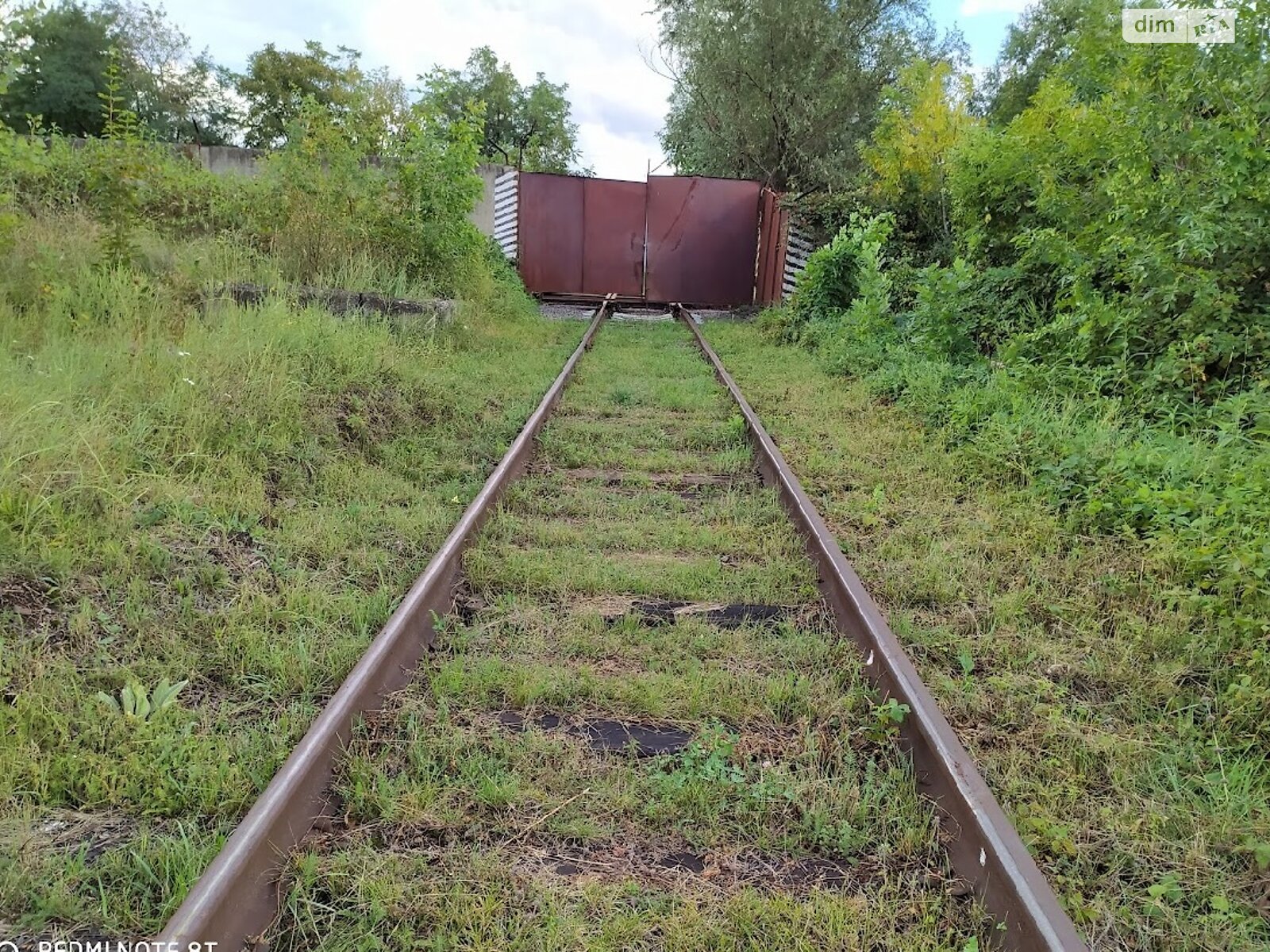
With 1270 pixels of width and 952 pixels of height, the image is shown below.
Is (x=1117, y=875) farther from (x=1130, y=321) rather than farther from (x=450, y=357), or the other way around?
(x=450, y=357)

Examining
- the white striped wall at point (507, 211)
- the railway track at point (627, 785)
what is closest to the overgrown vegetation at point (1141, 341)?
the railway track at point (627, 785)

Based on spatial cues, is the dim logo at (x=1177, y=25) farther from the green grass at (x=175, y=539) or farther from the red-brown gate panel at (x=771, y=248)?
the red-brown gate panel at (x=771, y=248)

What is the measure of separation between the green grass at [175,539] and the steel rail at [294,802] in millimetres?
152

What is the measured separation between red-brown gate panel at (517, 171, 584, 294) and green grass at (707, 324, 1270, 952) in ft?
37.2

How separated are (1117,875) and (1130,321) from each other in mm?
4271

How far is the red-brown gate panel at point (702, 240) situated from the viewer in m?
14.4

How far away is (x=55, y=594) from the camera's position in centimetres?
261

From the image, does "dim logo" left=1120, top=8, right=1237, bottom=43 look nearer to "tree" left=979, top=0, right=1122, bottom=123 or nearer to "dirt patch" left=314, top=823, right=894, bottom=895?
"dirt patch" left=314, top=823, right=894, bottom=895

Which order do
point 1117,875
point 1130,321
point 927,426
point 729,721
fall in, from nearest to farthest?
point 1117,875 → point 729,721 → point 1130,321 → point 927,426

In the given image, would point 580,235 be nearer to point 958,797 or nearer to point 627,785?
point 627,785

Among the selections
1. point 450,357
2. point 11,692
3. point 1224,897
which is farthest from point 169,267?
point 1224,897

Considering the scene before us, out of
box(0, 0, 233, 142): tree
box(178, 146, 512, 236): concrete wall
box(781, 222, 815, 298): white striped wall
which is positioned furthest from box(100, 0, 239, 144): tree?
box(781, 222, 815, 298): white striped wall

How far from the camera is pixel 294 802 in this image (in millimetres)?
1785

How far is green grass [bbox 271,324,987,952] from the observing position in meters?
1.64
